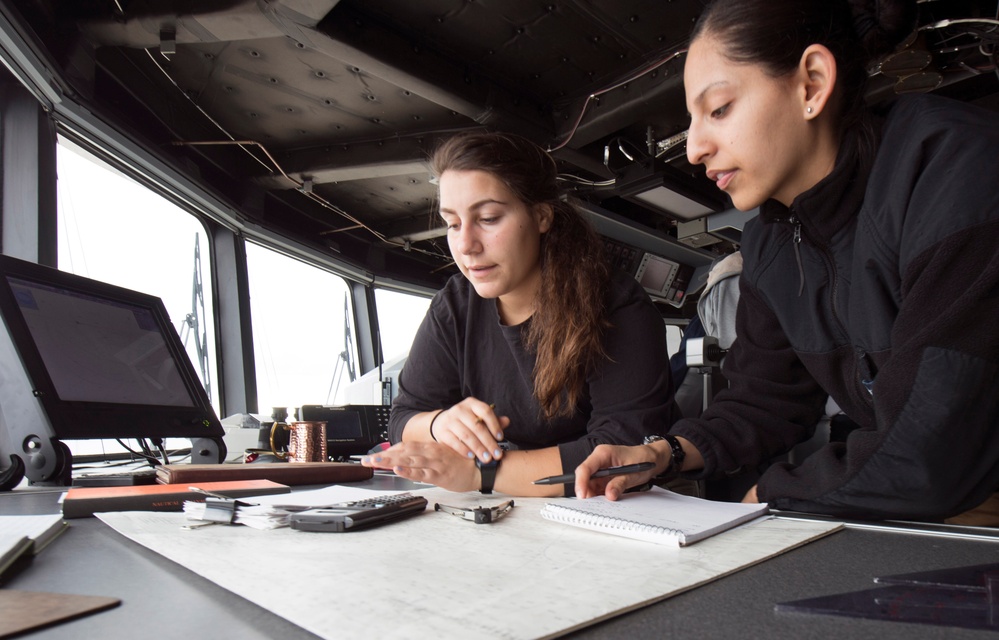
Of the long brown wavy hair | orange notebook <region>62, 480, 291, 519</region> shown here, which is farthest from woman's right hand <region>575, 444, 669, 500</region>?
orange notebook <region>62, 480, 291, 519</region>

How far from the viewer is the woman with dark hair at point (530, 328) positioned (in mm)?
1391

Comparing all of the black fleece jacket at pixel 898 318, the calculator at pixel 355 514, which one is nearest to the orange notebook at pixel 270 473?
the calculator at pixel 355 514

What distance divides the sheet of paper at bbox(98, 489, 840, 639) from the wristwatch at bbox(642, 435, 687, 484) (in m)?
0.32

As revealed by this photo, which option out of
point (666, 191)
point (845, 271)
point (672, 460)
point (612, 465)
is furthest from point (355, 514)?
point (666, 191)

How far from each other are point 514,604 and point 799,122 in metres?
0.92

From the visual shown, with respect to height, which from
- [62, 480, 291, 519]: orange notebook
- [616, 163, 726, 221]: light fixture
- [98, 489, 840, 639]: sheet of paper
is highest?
[616, 163, 726, 221]: light fixture

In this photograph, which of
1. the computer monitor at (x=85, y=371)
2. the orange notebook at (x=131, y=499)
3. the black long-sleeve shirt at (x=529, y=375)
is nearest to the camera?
the orange notebook at (x=131, y=499)

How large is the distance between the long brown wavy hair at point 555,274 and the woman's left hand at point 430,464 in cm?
36

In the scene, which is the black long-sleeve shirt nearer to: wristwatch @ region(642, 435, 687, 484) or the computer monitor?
wristwatch @ region(642, 435, 687, 484)

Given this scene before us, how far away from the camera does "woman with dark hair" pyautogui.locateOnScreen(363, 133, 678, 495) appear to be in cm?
139

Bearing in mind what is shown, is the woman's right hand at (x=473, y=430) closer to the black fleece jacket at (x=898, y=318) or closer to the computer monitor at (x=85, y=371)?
the black fleece jacket at (x=898, y=318)

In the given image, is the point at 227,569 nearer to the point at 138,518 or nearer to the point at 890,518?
the point at 138,518

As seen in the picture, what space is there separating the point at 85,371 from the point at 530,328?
0.97 meters

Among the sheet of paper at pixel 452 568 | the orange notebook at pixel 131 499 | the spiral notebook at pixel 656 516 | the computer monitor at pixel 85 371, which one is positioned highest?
the computer monitor at pixel 85 371
